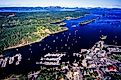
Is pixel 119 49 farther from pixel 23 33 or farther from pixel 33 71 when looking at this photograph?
pixel 23 33

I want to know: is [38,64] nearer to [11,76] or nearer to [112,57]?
[11,76]

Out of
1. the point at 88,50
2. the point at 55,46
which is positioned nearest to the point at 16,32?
the point at 55,46

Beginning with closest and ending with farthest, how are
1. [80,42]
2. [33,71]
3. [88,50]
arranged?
[33,71], [88,50], [80,42]

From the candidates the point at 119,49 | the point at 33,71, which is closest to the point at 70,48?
the point at 119,49

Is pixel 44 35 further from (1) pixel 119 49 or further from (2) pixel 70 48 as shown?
(1) pixel 119 49

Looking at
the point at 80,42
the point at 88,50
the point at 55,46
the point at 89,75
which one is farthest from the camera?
the point at 80,42

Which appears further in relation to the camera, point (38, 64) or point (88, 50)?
point (88, 50)

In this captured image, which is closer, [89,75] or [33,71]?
[89,75]

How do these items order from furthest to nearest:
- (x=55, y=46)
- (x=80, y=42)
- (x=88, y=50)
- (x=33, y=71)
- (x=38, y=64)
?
(x=80, y=42)
(x=55, y=46)
(x=88, y=50)
(x=38, y=64)
(x=33, y=71)

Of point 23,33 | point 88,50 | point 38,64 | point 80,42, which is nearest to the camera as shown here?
point 38,64
